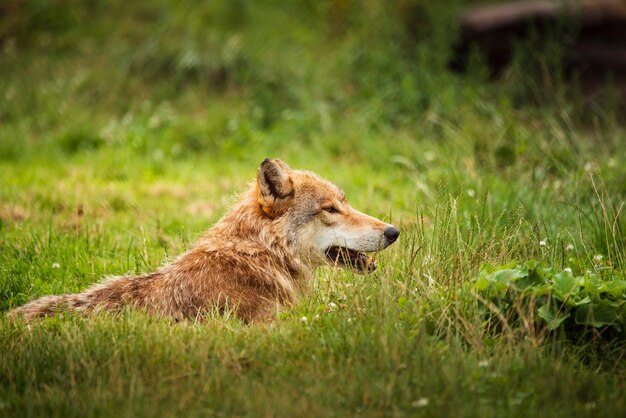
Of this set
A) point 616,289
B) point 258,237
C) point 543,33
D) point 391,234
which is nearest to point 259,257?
point 258,237

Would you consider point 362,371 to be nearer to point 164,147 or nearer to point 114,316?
point 114,316

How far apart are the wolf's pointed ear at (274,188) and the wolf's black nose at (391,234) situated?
810mm

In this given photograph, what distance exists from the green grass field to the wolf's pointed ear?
642 millimetres

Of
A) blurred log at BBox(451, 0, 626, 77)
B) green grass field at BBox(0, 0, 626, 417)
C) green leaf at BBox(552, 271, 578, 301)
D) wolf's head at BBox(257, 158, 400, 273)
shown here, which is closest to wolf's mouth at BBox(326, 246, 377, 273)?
wolf's head at BBox(257, 158, 400, 273)

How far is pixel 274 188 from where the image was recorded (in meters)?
5.88

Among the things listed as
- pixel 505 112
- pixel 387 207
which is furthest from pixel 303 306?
pixel 505 112

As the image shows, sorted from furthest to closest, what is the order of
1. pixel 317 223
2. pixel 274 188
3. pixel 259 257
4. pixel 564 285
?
pixel 317 223 < pixel 274 188 < pixel 259 257 < pixel 564 285

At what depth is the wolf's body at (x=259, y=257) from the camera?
5.35 meters

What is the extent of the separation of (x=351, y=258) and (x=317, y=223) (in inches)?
15.4

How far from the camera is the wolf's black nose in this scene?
5.79m

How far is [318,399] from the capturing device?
13.2 ft

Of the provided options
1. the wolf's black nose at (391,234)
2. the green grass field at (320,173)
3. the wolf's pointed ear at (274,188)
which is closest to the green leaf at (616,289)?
the green grass field at (320,173)

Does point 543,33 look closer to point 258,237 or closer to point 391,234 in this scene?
point 391,234

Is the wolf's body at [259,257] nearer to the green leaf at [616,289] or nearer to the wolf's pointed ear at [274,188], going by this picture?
the wolf's pointed ear at [274,188]
